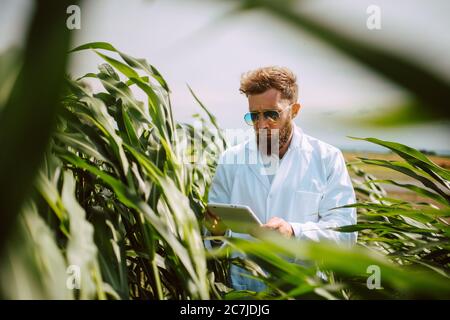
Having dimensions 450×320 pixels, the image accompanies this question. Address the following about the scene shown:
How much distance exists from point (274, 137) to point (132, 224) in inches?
35.7

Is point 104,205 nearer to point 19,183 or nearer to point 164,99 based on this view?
point 164,99

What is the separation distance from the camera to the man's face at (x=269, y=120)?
5.25ft

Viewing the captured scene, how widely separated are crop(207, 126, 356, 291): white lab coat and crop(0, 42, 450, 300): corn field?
1.48 ft

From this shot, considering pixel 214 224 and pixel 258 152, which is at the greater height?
pixel 258 152

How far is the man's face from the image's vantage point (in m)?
1.60

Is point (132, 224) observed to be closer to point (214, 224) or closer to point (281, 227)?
point (214, 224)

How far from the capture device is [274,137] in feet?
5.41

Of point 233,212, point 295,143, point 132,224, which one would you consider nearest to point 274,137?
point 295,143

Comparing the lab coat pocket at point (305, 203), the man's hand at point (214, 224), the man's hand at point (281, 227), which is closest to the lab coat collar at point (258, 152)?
the lab coat pocket at point (305, 203)

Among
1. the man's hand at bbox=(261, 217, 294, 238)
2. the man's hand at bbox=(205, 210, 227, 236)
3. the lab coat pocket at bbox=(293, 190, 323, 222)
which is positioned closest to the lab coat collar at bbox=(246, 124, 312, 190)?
the lab coat pocket at bbox=(293, 190, 323, 222)

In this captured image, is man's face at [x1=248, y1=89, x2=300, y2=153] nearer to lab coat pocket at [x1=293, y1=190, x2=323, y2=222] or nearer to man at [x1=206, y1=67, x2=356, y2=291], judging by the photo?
man at [x1=206, y1=67, x2=356, y2=291]

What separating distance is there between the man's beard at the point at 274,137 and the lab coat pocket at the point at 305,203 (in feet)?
0.67

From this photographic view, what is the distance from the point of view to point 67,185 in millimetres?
662

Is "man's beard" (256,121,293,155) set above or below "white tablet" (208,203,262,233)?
above
